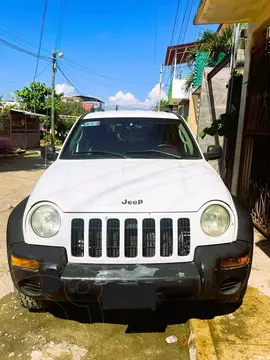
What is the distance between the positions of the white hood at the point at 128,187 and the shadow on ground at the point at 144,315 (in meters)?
0.98

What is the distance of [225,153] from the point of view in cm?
738

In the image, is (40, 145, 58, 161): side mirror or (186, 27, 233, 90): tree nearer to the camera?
(40, 145, 58, 161): side mirror

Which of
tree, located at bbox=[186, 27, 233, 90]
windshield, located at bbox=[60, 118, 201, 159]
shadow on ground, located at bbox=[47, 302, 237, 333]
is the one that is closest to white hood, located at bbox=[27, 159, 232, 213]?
windshield, located at bbox=[60, 118, 201, 159]

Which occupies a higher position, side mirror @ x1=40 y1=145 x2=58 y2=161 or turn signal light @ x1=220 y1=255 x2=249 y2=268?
side mirror @ x1=40 y1=145 x2=58 y2=161

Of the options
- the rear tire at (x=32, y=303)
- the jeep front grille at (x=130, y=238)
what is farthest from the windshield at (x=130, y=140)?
the rear tire at (x=32, y=303)

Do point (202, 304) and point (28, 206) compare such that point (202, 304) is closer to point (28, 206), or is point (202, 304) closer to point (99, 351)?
point (99, 351)

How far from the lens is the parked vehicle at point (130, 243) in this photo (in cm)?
215

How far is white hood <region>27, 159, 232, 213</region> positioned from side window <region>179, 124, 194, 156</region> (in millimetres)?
456

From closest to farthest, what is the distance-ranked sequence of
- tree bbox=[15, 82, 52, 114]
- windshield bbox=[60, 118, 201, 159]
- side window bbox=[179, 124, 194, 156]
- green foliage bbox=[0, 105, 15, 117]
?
windshield bbox=[60, 118, 201, 159] → side window bbox=[179, 124, 194, 156] → green foliage bbox=[0, 105, 15, 117] → tree bbox=[15, 82, 52, 114]

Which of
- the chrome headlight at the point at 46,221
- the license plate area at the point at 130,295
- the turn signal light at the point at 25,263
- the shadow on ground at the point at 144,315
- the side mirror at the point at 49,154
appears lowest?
the shadow on ground at the point at 144,315

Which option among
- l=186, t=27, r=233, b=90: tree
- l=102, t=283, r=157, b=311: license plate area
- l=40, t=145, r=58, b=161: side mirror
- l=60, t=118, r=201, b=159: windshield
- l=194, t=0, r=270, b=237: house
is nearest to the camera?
l=102, t=283, r=157, b=311: license plate area

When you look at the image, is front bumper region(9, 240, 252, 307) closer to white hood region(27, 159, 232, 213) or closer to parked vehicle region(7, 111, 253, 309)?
parked vehicle region(7, 111, 253, 309)

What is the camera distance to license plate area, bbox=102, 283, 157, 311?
2.13 m

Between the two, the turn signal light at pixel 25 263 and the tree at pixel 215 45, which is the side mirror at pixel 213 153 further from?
the tree at pixel 215 45
